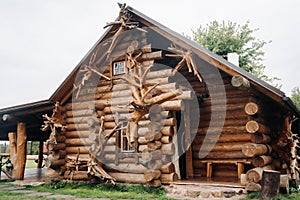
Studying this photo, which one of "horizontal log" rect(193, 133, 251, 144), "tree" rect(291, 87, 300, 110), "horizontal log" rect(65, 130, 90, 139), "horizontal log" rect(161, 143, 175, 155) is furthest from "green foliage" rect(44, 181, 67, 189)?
"tree" rect(291, 87, 300, 110)

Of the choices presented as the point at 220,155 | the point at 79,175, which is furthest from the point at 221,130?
the point at 79,175

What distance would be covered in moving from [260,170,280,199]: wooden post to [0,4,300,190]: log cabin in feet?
1.89

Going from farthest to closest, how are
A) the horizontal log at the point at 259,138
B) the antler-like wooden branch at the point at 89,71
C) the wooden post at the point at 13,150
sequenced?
the wooden post at the point at 13,150, the antler-like wooden branch at the point at 89,71, the horizontal log at the point at 259,138

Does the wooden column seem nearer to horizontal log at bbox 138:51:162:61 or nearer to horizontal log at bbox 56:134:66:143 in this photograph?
horizontal log at bbox 138:51:162:61

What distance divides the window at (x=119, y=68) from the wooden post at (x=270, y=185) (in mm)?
6067

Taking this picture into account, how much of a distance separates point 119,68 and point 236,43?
20.2m

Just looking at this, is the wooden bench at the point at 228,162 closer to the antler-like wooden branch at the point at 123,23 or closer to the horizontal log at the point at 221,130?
the horizontal log at the point at 221,130

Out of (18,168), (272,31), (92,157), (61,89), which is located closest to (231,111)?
(92,157)

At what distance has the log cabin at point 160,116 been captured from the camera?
9.23 m

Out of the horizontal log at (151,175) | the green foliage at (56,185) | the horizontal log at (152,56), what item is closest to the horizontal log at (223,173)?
the horizontal log at (151,175)

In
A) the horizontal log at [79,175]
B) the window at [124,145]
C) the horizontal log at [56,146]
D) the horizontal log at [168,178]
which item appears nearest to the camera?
the horizontal log at [168,178]

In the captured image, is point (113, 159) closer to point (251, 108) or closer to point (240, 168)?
point (240, 168)

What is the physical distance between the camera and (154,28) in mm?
10172

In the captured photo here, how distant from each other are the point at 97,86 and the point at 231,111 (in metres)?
5.12
